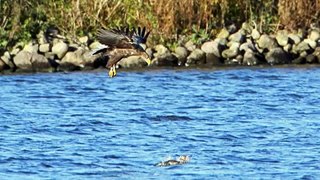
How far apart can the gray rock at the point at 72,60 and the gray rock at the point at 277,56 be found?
3283mm

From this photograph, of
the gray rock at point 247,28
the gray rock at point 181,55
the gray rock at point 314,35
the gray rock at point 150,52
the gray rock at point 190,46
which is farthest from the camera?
the gray rock at point 247,28

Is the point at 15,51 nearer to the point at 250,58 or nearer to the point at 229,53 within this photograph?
the point at 229,53

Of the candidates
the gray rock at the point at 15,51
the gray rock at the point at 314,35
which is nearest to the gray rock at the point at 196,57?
the gray rock at the point at 314,35

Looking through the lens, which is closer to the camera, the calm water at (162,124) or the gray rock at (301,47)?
the calm water at (162,124)

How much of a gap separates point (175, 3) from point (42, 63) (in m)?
2.60

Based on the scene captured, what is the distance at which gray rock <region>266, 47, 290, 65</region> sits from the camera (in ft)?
67.0

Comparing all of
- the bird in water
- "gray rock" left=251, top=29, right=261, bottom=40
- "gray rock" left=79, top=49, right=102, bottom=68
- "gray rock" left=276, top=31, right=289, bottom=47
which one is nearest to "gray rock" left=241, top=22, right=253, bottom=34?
"gray rock" left=251, top=29, right=261, bottom=40

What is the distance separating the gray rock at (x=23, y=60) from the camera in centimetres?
2008

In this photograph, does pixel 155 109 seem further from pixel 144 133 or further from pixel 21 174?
pixel 21 174

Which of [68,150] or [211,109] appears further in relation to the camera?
[211,109]

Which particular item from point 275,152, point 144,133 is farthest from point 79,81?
point 275,152

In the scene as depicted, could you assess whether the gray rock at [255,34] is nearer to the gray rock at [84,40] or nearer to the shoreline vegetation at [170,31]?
the shoreline vegetation at [170,31]

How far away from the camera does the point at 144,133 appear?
13.5 meters

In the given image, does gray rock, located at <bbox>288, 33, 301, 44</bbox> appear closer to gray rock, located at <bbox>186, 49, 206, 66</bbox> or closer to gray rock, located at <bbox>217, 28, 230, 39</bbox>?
gray rock, located at <bbox>217, 28, 230, 39</bbox>
